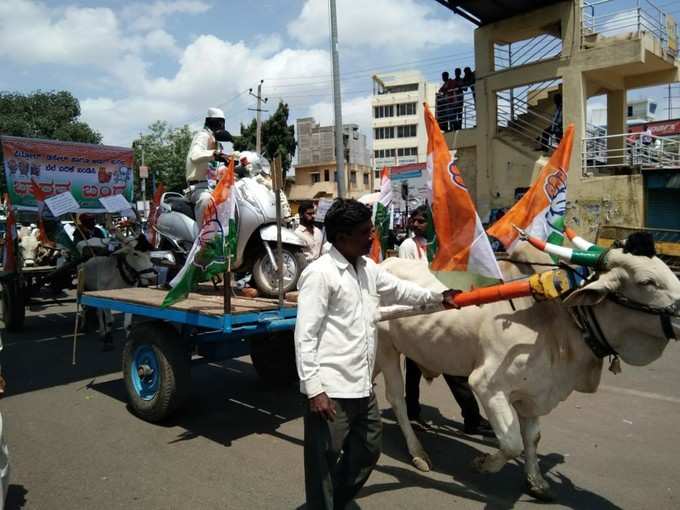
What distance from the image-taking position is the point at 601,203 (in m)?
15.4

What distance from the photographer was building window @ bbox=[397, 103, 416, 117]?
200 ft

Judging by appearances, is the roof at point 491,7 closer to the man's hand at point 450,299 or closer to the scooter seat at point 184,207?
the scooter seat at point 184,207

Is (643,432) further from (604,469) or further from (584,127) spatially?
(584,127)

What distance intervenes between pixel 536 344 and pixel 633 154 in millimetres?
14427

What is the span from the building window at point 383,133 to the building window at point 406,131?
796mm

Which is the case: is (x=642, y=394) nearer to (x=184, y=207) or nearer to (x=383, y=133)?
(x=184, y=207)

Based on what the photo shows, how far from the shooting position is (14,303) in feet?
31.7

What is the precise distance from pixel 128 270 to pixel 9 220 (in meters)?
2.46

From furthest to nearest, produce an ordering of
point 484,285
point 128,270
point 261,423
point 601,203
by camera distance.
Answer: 1. point 601,203
2. point 128,270
3. point 261,423
4. point 484,285

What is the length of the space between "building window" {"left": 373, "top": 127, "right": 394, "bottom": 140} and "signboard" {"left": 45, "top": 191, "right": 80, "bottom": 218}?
5541cm

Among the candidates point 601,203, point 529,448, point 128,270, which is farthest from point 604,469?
point 601,203

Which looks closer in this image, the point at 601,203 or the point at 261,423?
the point at 261,423

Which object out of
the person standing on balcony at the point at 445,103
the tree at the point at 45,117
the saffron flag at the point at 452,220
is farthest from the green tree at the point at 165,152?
the saffron flag at the point at 452,220

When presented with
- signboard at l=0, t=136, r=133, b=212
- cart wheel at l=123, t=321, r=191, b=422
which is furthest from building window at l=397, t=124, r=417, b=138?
cart wheel at l=123, t=321, r=191, b=422
